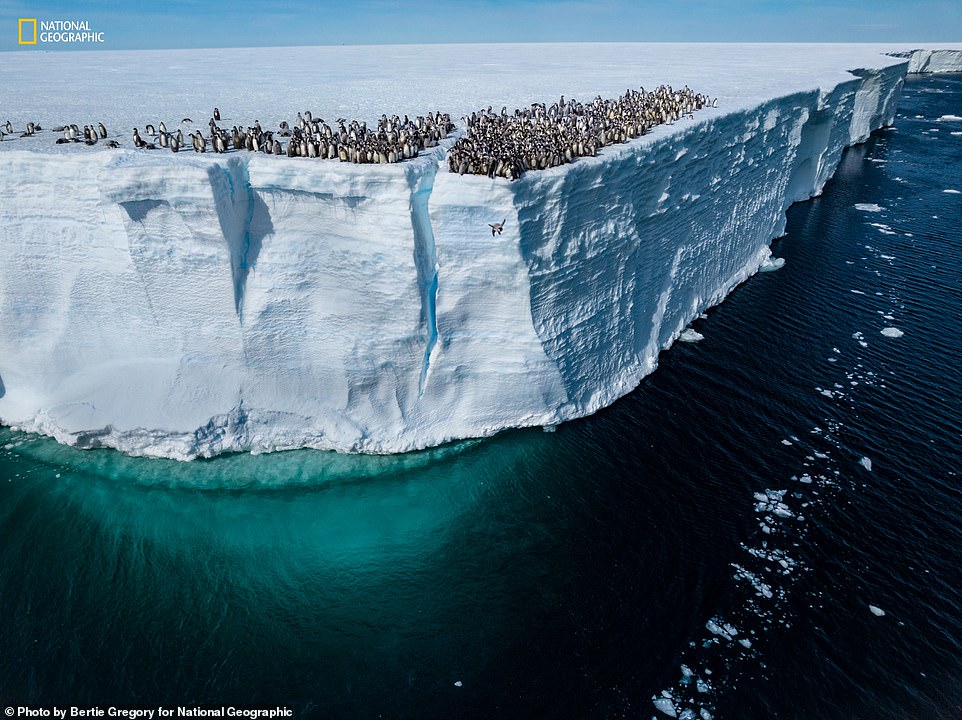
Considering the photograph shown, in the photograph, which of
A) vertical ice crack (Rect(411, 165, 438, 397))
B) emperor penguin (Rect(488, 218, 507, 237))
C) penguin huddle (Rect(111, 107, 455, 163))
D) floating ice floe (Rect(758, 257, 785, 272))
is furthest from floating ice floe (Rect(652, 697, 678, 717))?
floating ice floe (Rect(758, 257, 785, 272))

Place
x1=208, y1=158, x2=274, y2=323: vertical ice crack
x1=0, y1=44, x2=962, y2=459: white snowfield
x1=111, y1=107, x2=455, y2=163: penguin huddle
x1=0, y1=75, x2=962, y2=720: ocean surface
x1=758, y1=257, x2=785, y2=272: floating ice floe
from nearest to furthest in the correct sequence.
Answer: x1=0, y1=75, x2=962, y2=720: ocean surface, x1=208, y1=158, x2=274, y2=323: vertical ice crack, x1=0, y1=44, x2=962, y2=459: white snowfield, x1=111, y1=107, x2=455, y2=163: penguin huddle, x1=758, y1=257, x2=785, y2=272: floating ice floe

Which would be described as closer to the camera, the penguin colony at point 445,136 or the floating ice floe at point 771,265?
the penguin colony at point 445,136

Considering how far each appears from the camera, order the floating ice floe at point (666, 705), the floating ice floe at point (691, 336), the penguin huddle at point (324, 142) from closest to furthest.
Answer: the floating ice floe at point (666, 705) < the penguin huddle at point (324, 142) < the floating ice floe at point (691, 336)

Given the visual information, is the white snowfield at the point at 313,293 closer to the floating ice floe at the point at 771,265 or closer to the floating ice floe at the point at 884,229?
the floating ice floe at the point at 771,265

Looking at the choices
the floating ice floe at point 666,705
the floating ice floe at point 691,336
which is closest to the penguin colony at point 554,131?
the floating ice floe at point 691,336

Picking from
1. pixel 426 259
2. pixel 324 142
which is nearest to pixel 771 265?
pixel 426 259

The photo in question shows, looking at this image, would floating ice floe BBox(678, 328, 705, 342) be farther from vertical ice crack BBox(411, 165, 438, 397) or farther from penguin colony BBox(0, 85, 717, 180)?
vertical ice crack BBox(411, 165, 438, 397)

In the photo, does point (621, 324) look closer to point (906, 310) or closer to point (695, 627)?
point (695, 627)
